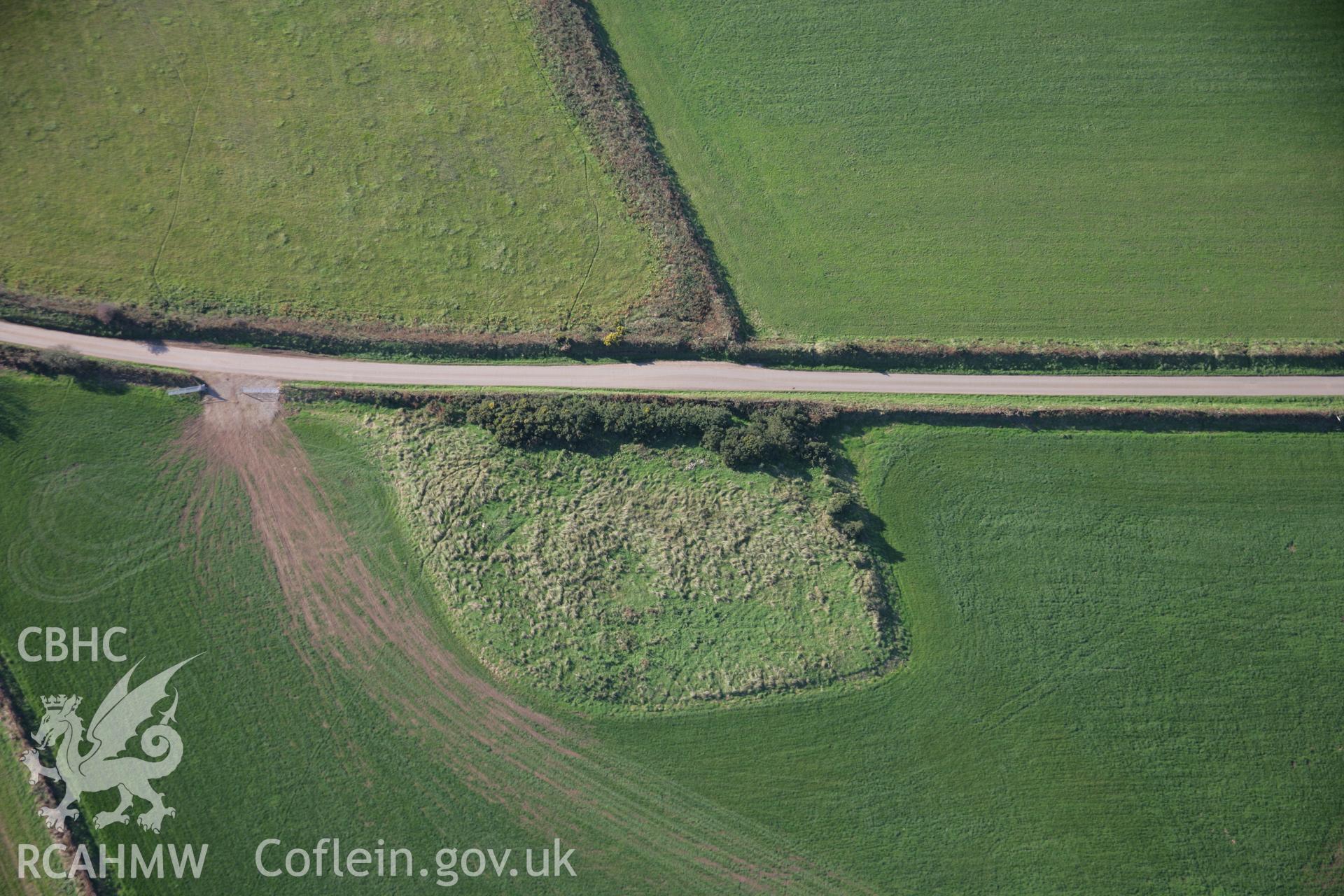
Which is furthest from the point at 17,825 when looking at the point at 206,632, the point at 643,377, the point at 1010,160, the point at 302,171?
the point at 1010,160

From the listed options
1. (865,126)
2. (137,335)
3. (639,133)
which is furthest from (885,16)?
(137,335)

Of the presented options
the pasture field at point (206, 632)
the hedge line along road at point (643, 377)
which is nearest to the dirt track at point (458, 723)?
the pasture field at point (206, 632)

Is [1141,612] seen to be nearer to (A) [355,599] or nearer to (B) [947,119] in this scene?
(B) [947,119]

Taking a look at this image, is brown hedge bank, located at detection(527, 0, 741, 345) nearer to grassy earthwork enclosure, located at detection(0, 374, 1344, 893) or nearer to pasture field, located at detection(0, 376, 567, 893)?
grassy earthwork enclosure, located at detection(0, 374, 1344, 893)

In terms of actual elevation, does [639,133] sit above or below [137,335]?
above

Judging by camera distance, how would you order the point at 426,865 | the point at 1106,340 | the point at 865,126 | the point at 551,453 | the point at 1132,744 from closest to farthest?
the point at 426,865 < the point at 1132,744 < the point at 551,453 < the point at 1106,340 < the point at 865,126

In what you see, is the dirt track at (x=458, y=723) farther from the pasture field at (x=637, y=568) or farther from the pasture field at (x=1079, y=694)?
the pasture field at (x=637, y=568)

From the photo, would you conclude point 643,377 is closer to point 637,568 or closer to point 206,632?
point 637,568
